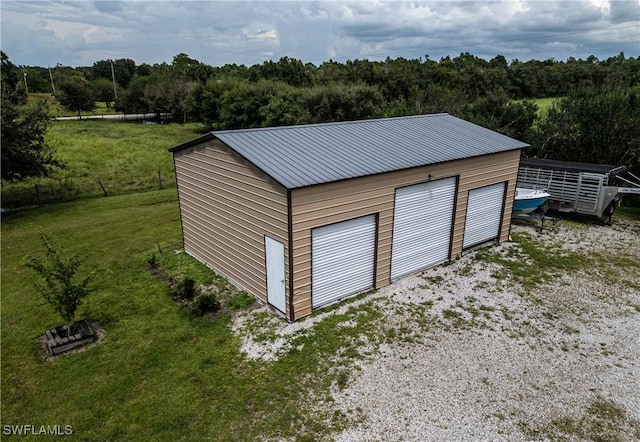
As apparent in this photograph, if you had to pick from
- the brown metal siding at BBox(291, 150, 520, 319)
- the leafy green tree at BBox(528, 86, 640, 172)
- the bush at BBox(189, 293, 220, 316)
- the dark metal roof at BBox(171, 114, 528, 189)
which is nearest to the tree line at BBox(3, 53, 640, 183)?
the leafy green tree at BBox(528, 86, 640, 172)

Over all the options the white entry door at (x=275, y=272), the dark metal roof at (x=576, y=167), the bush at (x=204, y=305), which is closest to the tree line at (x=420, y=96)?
the dark metal roof at (x=576, y=167)

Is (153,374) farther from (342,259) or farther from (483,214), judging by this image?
(483,214)

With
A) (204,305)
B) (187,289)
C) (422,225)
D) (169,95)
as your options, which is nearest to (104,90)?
(169,95)

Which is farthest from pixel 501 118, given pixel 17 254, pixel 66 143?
pixel 66 143

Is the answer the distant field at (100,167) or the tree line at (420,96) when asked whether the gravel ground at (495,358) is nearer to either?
the tree line at (420,96)

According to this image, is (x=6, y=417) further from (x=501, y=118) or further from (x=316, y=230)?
(x=501, y=118)

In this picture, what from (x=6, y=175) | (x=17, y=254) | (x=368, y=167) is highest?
(x=368, y=167)

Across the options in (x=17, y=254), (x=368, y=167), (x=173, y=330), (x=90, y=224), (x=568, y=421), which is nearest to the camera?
(x=568, y=421)

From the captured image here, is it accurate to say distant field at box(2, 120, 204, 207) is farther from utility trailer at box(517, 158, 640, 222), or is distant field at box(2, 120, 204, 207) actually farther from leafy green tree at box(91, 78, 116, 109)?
leafy green tree at box(91, 78, 116, 109)
